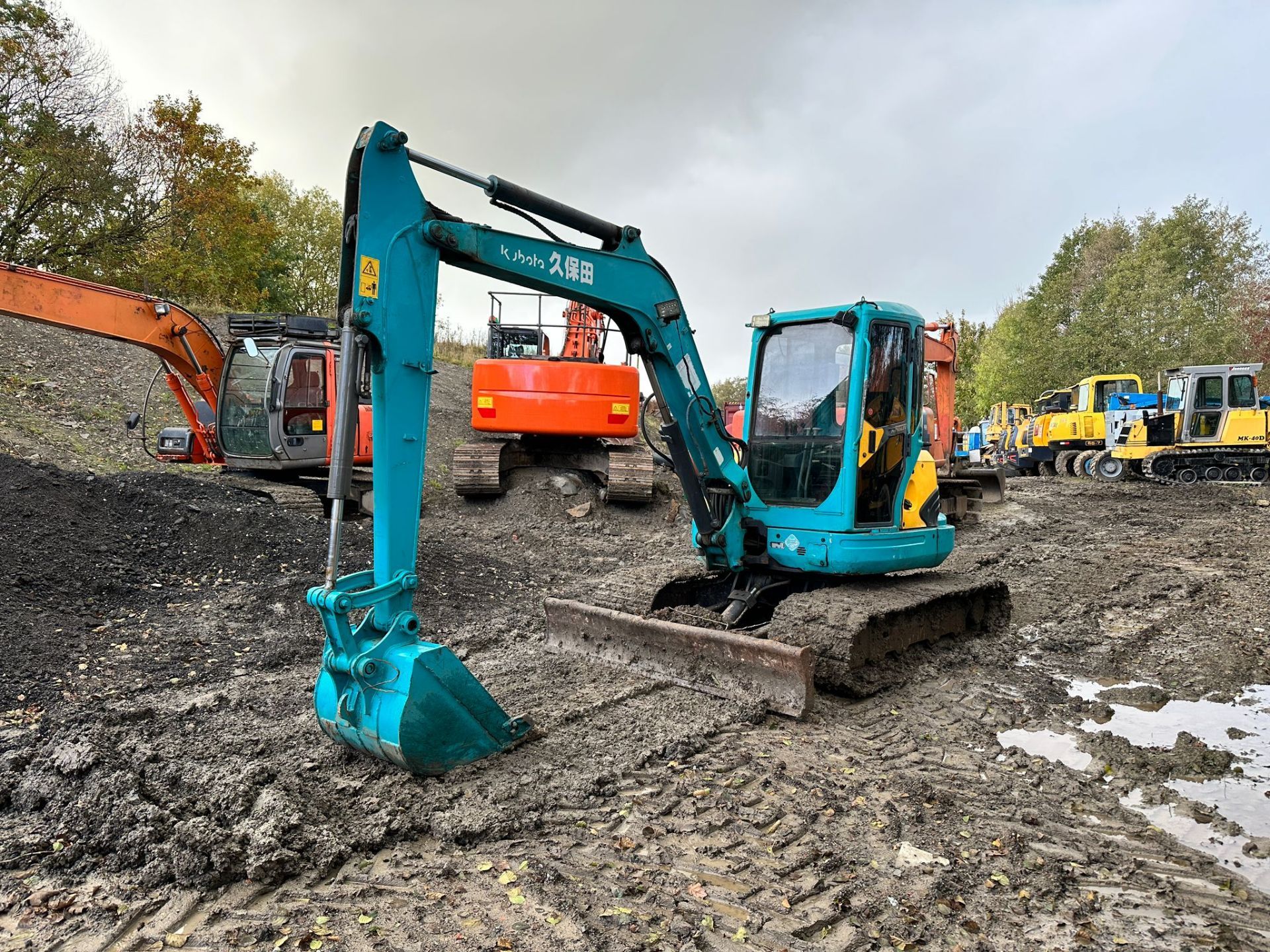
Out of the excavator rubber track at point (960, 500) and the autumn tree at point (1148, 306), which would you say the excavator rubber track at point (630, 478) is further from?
the autumn tree at point (1148, 306)

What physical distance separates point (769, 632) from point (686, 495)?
983 millimetres

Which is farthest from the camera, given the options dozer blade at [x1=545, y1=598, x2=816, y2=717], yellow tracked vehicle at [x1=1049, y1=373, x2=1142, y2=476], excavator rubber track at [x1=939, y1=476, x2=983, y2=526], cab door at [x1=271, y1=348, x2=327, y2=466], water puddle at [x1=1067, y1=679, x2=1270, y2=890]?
yellow tracked vehicle at [x1=1049, y1=373, x2=1142, y2=476]

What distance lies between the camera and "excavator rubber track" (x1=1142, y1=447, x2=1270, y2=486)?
59.1 feet

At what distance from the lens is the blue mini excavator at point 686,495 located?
3.35 meters

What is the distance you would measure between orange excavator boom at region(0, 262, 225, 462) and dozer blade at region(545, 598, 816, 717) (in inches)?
276

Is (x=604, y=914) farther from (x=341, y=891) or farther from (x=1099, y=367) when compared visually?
(x=1099, y=367)

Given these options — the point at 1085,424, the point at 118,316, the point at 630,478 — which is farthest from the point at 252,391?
the point at 1085,424

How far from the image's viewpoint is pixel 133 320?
31.0ft

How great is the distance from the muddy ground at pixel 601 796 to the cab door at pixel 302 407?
135 inches

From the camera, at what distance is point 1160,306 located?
31.2 metres

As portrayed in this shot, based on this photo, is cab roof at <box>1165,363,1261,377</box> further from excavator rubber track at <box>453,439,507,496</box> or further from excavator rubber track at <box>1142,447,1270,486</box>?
excavator rubber track at <box>453,439,507,496</box>

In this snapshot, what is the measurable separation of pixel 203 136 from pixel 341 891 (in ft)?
78.9

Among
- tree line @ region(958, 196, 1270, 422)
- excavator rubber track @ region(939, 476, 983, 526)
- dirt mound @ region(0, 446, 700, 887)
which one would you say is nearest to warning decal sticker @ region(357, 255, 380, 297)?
dirt mound @ region(0, 446, 700, 887)

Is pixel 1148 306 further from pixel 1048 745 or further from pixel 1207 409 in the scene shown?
pixel 1048 745
